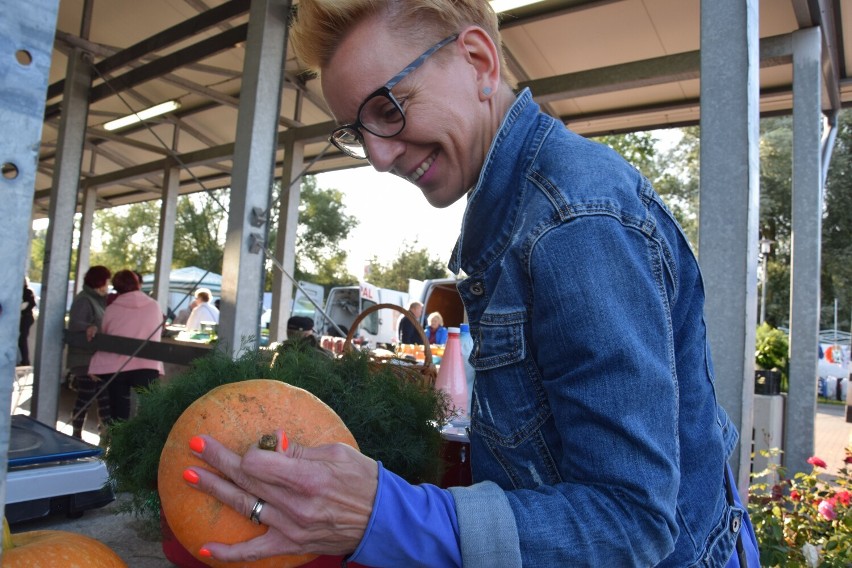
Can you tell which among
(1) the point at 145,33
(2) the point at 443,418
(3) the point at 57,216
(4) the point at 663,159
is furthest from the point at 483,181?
(4) the point at 663,159

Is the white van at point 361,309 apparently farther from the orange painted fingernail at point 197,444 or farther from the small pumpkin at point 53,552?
the orange painted fingernail at point 197,444

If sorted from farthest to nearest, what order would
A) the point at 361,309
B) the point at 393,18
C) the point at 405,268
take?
the point at 405,268 < the point at 361,309 < the point at 393,18

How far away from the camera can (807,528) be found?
2861 millimetres

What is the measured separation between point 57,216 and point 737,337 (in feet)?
18.6

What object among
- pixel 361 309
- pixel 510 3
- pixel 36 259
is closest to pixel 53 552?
pixel 510 3

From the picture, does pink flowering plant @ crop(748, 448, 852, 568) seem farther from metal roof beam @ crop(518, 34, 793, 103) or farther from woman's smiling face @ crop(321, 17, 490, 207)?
metal roof beam @ crop(518, 34, 793, 103)

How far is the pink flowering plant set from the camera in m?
2.41

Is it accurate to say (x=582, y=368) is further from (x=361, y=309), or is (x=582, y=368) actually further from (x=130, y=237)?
(x=130, y=237)

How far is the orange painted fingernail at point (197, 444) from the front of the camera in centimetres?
81

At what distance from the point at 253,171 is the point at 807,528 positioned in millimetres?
3636

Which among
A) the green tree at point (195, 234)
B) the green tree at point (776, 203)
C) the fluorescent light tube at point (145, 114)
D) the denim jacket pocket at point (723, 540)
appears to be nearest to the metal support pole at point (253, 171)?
the denim jacket pocket at point (723, 540)

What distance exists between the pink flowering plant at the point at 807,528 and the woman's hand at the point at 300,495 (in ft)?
7.65

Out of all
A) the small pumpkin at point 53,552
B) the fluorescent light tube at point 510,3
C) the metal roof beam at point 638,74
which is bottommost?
the small pumpkin at point 53,552

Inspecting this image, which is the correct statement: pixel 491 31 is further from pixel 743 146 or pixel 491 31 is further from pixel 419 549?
pixel 743 146
